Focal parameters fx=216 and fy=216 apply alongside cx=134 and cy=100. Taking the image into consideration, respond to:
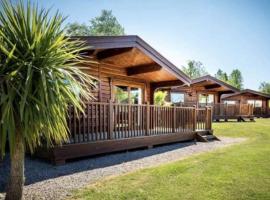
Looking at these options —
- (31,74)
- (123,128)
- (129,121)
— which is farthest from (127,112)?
(31,74)

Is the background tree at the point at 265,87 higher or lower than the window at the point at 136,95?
higher

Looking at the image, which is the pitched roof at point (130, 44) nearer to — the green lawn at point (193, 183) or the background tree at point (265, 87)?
the green lawn at point (193, 183)

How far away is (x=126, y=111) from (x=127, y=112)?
61 millimetres

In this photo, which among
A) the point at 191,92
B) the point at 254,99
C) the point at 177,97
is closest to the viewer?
the point at 177,97

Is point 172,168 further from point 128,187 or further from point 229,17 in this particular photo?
point 229,17

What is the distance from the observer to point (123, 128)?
6.53 meters

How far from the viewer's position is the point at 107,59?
771 cm

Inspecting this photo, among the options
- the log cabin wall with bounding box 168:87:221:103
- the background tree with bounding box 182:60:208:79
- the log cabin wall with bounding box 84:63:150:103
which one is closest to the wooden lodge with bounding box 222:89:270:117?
the log cabin wall with bounding box 168:87:221:103

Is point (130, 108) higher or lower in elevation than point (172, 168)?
higher

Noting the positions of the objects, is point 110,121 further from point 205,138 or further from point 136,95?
point 205,138

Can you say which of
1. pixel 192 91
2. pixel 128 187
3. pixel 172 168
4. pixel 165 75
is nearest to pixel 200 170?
pixel 172 168

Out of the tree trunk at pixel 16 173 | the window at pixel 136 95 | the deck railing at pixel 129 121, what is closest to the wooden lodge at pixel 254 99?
the deck railing at pixel 129 121

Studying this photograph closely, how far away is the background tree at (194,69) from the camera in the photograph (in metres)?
48.8

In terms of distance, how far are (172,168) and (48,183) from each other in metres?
2.43
